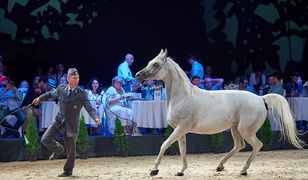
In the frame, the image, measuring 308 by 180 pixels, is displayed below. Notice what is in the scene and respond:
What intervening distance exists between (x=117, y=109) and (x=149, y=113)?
82cm

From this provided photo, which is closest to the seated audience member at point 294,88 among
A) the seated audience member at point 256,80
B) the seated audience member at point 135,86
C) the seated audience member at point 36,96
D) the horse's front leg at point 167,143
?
the seated audience member at point 256,80

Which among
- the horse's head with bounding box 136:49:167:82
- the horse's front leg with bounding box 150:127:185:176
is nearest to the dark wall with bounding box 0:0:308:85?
the horse's head with bounding box 136:49:167:82

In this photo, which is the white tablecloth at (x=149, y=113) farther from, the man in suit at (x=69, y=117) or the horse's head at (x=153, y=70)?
the man in suit at (x=69, y=117)

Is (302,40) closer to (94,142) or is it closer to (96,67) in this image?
(96,67)

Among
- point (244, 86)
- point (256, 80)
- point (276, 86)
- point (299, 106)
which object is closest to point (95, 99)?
point (244, 86)

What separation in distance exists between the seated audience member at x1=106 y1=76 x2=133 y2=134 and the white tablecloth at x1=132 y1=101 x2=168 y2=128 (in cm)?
20

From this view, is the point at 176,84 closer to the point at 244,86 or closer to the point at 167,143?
the point at 167,143

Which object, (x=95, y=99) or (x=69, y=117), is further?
(x=95, y=99)

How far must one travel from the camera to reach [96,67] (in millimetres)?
19047

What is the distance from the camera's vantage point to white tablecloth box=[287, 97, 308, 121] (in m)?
15.4

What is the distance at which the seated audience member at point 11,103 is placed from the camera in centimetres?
1379

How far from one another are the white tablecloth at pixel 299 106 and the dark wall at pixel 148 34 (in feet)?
16.7

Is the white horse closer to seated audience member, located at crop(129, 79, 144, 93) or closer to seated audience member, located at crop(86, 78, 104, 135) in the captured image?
seated audience member, located at crop(86, 78, 104, 135)

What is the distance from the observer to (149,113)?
1410 cm
